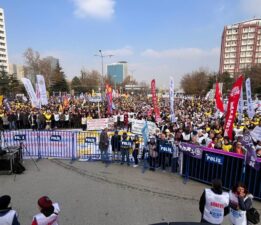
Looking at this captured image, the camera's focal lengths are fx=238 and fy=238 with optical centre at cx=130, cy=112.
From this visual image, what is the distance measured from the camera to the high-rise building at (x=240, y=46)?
357 ft

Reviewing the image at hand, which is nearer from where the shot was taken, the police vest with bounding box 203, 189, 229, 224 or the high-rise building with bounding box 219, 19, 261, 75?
the police vest with bounding box 203, 189, 229, 224

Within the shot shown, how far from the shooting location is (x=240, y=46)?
372 feet

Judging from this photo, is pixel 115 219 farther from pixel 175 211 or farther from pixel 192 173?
pixel 192 173

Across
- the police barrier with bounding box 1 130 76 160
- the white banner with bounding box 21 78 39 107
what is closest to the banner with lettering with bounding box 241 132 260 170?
the police barrier with bounding box 1 130 76 160

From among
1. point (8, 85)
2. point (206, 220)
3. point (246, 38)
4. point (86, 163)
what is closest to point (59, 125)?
point (86, 163)

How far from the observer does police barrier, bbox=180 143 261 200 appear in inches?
272

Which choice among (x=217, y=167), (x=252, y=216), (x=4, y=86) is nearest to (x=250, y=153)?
(x=217, y=167)

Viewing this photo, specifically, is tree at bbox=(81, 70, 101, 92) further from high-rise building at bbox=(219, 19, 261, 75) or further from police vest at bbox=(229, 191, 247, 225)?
police vest at bbox=(229, 191, 247, 225)

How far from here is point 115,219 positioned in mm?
5863

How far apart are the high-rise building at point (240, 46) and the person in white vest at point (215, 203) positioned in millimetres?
113456

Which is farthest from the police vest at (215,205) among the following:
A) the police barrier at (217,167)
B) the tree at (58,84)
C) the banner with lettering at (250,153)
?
the tree at (58,84)

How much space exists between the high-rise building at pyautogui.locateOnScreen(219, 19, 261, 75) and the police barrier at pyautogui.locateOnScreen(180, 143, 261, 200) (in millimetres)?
109640

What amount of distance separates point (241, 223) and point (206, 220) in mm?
615

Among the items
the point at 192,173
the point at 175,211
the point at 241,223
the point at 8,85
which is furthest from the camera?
the point at 8,85
